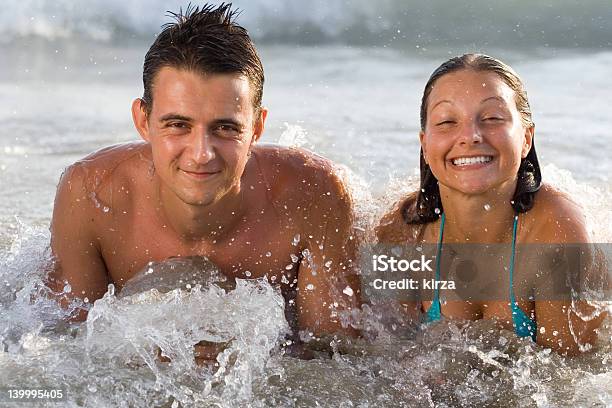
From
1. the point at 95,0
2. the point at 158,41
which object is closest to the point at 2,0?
the point at 95,0

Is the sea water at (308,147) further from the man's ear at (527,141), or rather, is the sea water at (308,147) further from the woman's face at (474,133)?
the woman's face at (474,133)

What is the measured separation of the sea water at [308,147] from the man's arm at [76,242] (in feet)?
0.31

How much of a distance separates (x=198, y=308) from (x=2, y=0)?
11.2 meters

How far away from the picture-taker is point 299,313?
354 centimetres

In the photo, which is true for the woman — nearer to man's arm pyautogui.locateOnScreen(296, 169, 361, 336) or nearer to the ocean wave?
man's arm pyautogui.locateOnScreen(296, 169, 361, 336)

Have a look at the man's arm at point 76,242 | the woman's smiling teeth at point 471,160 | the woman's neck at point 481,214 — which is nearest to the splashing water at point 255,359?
the man's arm at point 76,242

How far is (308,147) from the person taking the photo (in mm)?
6941

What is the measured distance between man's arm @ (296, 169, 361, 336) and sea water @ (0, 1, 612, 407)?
113mm

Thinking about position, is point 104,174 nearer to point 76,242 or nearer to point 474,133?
point 76,242

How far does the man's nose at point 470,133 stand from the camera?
3137mm

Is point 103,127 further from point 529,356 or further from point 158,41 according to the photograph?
point 529,356

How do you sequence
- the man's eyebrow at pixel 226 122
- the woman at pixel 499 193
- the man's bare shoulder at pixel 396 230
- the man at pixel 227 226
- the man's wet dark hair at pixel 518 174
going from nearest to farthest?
the man's eyebrow at pixel 226 122 < the woman at pixel 499 193 < the man's wet dark hair at pixel 518 174 < the man at pixel 227 226 < the man's bare shoulder at pixel 396 230

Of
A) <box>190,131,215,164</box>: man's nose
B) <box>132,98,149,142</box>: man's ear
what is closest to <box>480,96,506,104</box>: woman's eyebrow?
<box>190,131,215,164</box>: man's nose

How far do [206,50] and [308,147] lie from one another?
12.5 feet
